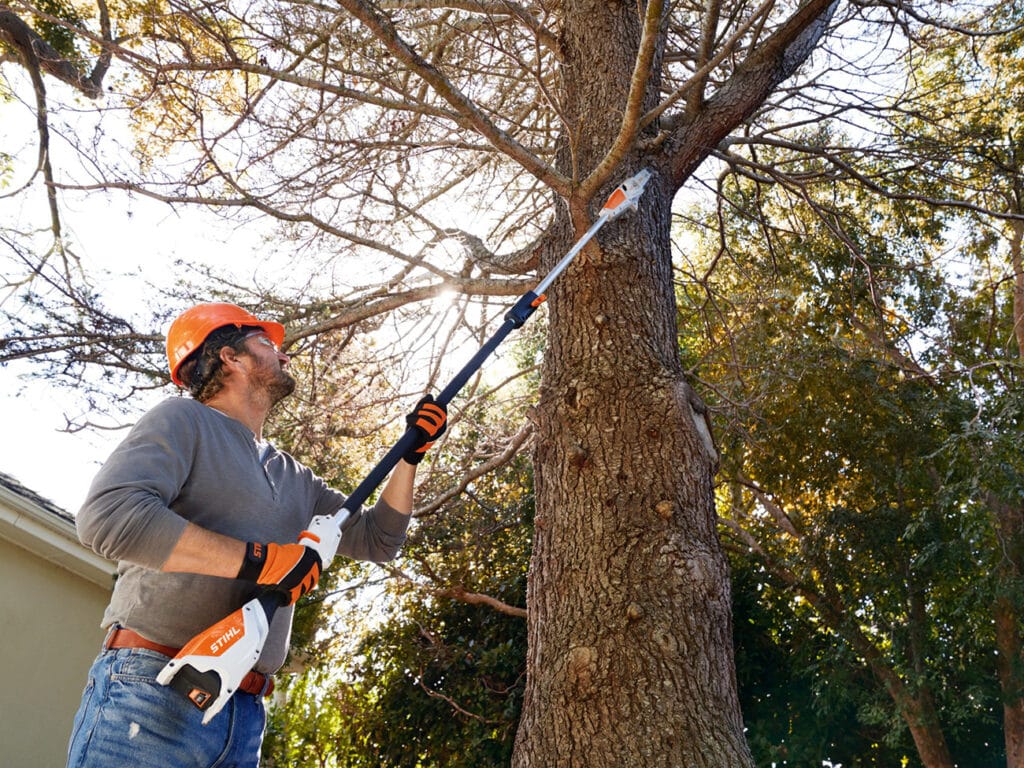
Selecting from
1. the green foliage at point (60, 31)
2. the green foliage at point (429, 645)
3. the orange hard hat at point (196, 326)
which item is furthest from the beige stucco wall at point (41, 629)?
the orange hard hat at point (196, 326)

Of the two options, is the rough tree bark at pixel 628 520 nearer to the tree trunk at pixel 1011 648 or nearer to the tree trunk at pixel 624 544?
the tree trunk at pixel 624 544

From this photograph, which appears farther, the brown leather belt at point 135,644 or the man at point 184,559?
the brown leather belt at point 135,644

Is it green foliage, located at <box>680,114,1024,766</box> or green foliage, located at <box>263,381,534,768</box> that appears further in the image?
green foliage, located at <box>263,381,534,768</box>

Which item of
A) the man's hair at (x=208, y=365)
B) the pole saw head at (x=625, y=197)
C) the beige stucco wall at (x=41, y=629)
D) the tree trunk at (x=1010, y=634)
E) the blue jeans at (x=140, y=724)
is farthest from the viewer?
the tree trunk at (x=1010, y=634)

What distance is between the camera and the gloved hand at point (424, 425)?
2.91 metres

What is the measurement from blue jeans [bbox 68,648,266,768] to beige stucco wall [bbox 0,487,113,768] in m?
4.75

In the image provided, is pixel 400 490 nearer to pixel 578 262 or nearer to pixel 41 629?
pixel 578 262

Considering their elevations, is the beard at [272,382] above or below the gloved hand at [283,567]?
above

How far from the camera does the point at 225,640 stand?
2.09 meters

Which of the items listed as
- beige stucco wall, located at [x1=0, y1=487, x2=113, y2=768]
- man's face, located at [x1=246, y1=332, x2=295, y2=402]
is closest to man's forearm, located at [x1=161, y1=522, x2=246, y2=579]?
man's face, located at [x1=246, y1=332, x2=295, y2=402]

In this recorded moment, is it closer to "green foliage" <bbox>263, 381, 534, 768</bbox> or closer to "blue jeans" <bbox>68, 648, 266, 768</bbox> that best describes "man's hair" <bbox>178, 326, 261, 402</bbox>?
"blue jeans" <bbox>68, 648, 266, 768</bbox>

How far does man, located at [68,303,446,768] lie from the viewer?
80.2 inches

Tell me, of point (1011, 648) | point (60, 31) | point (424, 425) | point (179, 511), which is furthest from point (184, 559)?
point (1011, 648)

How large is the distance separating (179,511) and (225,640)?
0.44m
